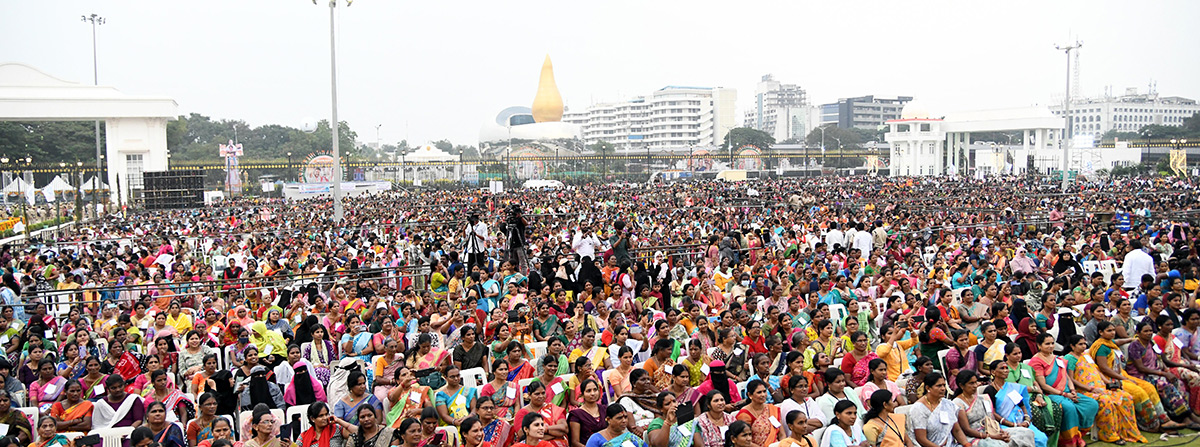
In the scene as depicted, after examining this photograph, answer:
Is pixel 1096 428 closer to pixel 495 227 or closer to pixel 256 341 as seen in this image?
pixel 256 341

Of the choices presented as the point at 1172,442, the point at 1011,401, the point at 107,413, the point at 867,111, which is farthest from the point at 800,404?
the point at 867,111

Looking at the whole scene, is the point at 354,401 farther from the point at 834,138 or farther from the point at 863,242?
the point at 834,138

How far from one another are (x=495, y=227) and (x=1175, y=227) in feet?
40.5

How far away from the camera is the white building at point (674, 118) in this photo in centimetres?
12488

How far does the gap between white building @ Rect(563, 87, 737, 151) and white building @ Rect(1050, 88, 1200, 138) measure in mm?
53063

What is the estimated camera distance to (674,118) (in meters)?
125

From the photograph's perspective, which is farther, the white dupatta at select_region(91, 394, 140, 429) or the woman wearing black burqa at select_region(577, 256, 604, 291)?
the woman wearing black burqa at select_region(577, 256, 604, 291)

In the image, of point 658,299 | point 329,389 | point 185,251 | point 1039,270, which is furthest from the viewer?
point 185,251

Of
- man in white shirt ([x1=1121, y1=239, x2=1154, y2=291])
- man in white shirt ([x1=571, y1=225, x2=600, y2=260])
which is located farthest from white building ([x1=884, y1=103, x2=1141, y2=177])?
man in white shirt ([x1=1121, y1=239, x2=1154, y2=291])

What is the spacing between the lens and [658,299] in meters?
10.4

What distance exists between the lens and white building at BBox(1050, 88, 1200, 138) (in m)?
146

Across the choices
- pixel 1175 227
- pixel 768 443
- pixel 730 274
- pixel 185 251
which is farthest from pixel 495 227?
pixel 768 443

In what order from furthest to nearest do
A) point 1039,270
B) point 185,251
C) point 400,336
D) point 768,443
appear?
point 185,251, point 1039,270, point 400,336, point 768,443

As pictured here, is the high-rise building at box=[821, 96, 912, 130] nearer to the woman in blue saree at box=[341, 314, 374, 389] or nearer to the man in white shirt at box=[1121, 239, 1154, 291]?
the man in white shirt at box=[1121, 239, 1154, 291]
